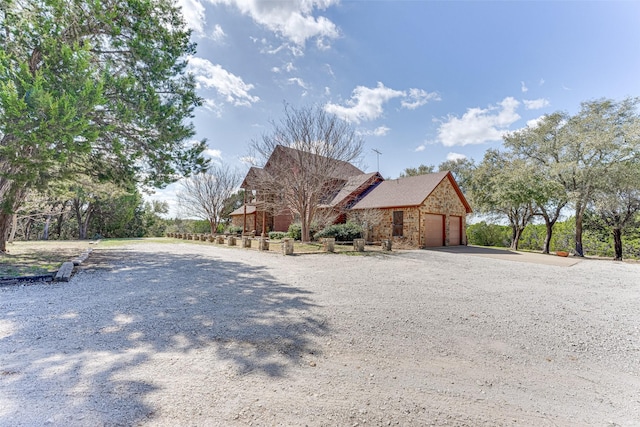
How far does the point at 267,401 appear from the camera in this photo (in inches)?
91.0

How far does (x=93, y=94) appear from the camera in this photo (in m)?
7.00

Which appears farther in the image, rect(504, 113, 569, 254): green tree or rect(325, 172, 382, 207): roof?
rect(325, 172, 382, 207): roof

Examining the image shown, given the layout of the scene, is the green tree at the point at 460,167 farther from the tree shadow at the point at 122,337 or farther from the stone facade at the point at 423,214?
the tree shadow at the point at 122,337

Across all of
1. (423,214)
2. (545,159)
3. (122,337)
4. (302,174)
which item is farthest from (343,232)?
(122,337)

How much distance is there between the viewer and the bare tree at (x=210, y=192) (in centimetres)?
2641

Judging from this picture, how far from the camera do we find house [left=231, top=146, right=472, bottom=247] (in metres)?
16.4

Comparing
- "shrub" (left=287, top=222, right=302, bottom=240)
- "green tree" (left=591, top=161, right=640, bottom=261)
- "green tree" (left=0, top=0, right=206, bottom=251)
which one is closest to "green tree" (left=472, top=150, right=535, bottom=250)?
"green tree" (left=591, top=161, right=640, bottom=261)

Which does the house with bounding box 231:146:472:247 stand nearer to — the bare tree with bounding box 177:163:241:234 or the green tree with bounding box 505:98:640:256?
the green tree with bounding box 505:98:640:256

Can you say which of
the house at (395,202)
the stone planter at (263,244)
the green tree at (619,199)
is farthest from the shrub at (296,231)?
the green tree at (619,199)

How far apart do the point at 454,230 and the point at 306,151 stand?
39.1 feet

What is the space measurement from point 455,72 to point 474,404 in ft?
54.1

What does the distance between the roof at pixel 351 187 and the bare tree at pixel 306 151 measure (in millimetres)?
4398

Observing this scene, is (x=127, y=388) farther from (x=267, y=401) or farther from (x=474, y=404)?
(x=474, y=404)

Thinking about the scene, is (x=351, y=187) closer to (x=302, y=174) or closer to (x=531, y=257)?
(x=302, y=174)
